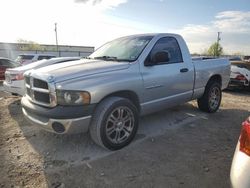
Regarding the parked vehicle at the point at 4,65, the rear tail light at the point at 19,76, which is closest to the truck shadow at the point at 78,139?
the rear tail light at the point at 19,76

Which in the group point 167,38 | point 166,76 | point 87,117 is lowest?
point 87,117

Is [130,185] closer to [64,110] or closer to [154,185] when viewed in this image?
[154,185]

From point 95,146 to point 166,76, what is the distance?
1880 mm

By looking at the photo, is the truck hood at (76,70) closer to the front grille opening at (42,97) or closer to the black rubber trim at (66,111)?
the front grille opening at (42,97)

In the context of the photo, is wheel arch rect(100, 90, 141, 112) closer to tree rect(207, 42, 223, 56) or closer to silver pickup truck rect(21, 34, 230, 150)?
silver pickup truck rect(21, 34, 230, 150)

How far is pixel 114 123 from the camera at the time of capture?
4227mm

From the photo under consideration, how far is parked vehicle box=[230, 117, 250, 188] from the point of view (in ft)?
6.57

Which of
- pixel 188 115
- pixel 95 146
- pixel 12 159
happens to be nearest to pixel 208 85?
pixel 188 115

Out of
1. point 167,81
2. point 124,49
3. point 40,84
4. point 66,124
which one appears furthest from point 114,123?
point 124,49

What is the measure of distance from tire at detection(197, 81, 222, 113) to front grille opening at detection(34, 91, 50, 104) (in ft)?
13.2

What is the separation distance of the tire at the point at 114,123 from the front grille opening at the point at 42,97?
2.46 ft

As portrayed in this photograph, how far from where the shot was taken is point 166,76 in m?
5.02

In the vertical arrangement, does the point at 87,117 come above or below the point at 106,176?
above

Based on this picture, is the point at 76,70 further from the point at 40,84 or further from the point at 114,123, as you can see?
the point at 114,123
